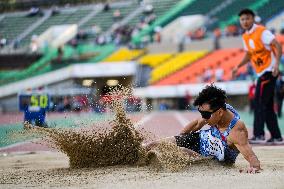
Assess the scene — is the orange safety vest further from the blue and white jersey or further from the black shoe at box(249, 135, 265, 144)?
the blue and white jersey

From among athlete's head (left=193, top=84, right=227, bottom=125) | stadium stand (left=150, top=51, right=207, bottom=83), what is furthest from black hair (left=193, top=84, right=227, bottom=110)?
stadium stand (left=150, top=51, right=207, bottom=83)

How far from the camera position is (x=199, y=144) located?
279 inches

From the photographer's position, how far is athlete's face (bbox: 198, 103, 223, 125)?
6477 mm

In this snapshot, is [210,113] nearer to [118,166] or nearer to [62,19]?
[118,166]

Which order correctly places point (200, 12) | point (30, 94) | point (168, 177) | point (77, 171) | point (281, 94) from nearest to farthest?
point (168, 177), point (77, 171), point (30, 94), point (281, 94), point (200, 12)

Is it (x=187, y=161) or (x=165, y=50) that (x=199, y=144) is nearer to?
(x=187, y=161)

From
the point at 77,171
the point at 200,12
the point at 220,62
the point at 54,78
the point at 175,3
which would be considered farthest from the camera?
the point at 175,3

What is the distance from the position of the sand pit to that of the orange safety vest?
2.77 metres

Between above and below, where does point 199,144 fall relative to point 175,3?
below

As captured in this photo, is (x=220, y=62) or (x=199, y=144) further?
(x=220, y=62)

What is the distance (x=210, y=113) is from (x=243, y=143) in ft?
1.47

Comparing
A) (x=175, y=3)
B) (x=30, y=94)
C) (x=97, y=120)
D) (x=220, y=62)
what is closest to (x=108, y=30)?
(x=175, y=3)

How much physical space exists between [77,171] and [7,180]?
0.82 meters

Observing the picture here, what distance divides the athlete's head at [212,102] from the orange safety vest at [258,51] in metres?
3.92
